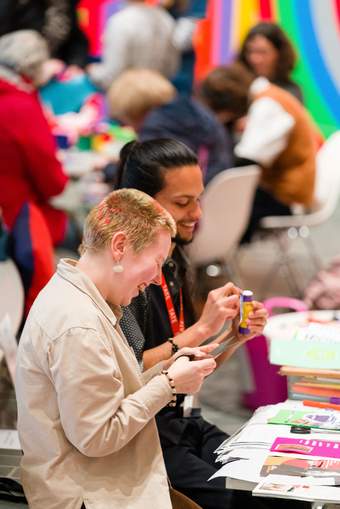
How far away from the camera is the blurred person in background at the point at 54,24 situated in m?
7.08

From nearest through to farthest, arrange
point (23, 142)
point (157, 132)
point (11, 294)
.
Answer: point (11, 294)
point (23, 142)
point (157, 132)

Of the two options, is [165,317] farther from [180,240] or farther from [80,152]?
[80,152]

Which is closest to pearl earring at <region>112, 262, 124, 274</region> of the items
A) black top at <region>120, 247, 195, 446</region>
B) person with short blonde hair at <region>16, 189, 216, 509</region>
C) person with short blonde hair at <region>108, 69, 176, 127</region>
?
person with short blonde hair at <region>16, 189, 216, 509</region>

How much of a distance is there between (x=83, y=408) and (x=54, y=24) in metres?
5.80

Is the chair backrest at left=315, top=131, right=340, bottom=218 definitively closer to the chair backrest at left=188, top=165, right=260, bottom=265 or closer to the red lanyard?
the chair backrest at left=188, top=165, right=260, bottom=265

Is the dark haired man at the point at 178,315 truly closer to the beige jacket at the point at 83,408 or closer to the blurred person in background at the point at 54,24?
the beige jacket at the point at 83,408

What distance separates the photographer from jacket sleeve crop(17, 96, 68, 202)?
171 inches

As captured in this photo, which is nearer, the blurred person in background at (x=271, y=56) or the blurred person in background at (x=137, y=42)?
the blurred person in background at (x=271, y=56)

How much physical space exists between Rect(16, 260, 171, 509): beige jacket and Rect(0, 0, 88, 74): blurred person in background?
4.82m

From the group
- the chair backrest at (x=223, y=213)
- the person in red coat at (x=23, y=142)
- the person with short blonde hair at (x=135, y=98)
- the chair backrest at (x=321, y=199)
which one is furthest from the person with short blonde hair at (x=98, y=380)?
the chair backrest at (x=321, y=199)

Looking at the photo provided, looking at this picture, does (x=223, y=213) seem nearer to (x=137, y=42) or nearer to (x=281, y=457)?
(x=137, y=42)

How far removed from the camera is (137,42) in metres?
6.66

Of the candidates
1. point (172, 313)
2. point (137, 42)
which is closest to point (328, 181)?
point (137, 42)

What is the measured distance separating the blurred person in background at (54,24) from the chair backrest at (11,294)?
351 centimetres
